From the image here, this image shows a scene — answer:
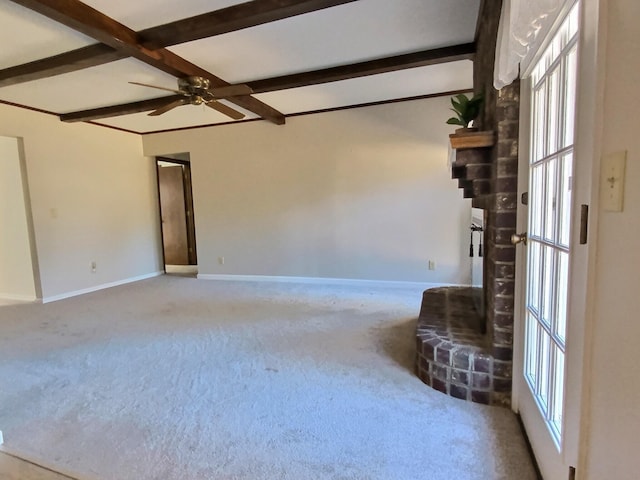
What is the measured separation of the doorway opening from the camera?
662cm

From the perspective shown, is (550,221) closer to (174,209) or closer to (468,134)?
(468,134)

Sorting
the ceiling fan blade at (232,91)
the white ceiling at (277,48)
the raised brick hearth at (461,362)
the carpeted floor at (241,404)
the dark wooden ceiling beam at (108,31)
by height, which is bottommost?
the carpeted floor at (241,404)

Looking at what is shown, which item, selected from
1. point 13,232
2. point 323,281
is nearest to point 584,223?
point 323,281

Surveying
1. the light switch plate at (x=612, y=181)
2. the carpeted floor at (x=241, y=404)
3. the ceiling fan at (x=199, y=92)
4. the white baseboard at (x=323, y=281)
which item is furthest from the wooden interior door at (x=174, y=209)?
the light switch plate at (x=612, y=181)

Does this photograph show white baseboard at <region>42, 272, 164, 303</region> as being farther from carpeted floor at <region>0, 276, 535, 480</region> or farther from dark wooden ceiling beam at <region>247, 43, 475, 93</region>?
dark wooden ceiling beam at <region>247, 43, 475, 93</region>

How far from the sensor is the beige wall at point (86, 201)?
428cm

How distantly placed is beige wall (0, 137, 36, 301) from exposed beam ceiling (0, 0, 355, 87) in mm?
1435

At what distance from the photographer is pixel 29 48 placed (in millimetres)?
2730

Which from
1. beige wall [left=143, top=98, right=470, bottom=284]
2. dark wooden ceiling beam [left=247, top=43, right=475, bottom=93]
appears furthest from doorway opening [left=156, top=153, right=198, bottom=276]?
dark wooden ceiling beam [left=247, top=43, right=475, bottom=93]

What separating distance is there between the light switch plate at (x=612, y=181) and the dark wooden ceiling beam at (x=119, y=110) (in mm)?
4136

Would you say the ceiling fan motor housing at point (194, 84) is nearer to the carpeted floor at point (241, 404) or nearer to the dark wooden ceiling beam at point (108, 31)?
the dark wooden ceiling beam at point (108, 31)

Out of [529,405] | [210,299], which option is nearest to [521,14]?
[529,405]

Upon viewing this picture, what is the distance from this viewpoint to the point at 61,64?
2859 millimetres

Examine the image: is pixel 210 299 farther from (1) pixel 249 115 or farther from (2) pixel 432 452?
(2) pixel 432 452
